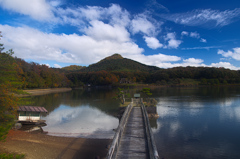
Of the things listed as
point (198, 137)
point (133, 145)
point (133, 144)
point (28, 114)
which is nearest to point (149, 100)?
point (198, 137)

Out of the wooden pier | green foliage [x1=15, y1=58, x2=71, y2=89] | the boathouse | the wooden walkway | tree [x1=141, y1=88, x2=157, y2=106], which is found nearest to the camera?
the wooden pier

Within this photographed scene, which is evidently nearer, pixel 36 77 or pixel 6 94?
pixel 6 94

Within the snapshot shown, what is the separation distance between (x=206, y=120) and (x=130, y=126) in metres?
14.2

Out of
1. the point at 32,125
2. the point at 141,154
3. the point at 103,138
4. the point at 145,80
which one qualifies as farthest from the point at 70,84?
the point at 141,154

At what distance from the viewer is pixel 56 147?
40.4 ft

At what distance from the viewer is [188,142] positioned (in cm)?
1388

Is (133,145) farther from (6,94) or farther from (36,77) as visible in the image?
(36,77)

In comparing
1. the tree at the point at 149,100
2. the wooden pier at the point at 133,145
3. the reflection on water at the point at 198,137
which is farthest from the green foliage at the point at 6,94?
the tree at the point at 149,100

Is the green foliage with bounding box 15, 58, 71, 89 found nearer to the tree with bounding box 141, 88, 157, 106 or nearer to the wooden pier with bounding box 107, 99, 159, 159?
the tree with bounding box 141, 88, 157, 106

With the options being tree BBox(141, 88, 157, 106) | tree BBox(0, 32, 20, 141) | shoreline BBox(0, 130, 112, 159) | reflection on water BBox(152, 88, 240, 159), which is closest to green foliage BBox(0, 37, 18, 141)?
tree BBox(0, 32, 20, 141)

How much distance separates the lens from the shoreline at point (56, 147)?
10.9 metres

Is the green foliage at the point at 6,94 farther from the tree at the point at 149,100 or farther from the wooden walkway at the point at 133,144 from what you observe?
the tree at the point at 149,100

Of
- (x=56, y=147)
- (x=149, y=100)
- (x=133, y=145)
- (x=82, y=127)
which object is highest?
(x=149, y=100)

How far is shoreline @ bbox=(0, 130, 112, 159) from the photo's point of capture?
10.9 m
